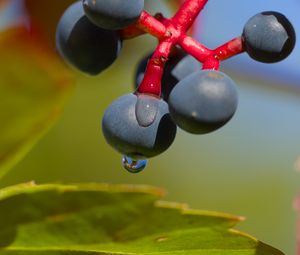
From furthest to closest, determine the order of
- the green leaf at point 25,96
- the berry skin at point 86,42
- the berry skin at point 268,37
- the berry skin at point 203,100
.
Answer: the green leaf at point 25,96 → the berry skin at point 86,42 → the berry skin at point 268,37 → the berry skin at point 203,100

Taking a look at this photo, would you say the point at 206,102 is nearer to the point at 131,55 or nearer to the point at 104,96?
the point at 131,55

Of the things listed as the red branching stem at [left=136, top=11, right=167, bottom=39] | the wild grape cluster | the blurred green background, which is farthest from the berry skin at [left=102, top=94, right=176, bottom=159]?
the blurred green background

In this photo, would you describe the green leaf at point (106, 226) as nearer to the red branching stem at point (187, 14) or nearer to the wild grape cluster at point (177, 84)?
the wild grape cluster at point (177, 84)

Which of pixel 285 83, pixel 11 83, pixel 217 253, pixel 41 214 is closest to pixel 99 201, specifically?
pixel 41 214

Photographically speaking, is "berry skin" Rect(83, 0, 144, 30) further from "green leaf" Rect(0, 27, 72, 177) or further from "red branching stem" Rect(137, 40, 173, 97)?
"green leaf" Rect(0, 27, 72, 177)

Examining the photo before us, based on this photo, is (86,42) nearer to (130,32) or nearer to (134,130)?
(130,32)

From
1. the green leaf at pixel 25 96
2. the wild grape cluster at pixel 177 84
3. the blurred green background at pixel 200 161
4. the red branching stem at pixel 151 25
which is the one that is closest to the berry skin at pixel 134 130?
A: the wild grape cluster at pixel 177 84

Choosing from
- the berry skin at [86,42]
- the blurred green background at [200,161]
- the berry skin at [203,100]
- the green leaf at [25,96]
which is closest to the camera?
the berry skin at [203,100]
